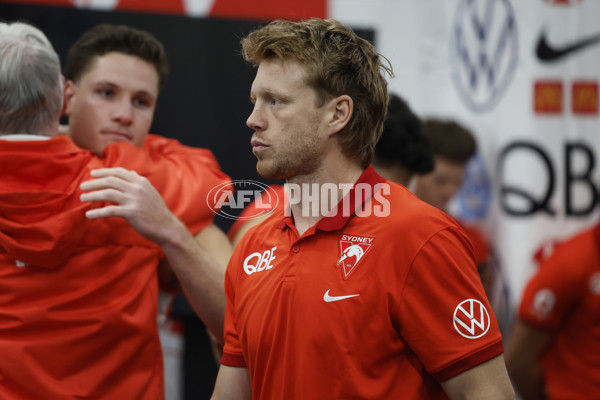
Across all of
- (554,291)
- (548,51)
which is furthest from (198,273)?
Result: (548,51)

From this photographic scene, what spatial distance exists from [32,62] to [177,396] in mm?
1689

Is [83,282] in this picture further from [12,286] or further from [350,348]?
[350,348]

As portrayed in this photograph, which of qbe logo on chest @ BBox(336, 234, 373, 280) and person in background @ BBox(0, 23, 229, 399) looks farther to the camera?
person in background @ BBox(0, 23, 229, 399)

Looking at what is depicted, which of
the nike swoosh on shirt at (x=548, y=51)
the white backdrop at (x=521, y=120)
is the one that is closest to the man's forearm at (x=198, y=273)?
the white backdrop at (x=521, y=120)

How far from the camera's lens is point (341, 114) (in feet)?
4.77

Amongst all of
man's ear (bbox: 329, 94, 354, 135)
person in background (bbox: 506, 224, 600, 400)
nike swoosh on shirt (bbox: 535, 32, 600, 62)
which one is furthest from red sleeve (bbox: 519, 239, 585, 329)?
man's ear (bbox: 329, 94, 354, 135)

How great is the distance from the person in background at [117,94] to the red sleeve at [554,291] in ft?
5.20

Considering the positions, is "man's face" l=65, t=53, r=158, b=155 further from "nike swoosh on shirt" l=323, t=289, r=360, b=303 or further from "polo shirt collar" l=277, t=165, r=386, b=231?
"nike swoosh on shirt" l=323, t=289, r=360, b=303

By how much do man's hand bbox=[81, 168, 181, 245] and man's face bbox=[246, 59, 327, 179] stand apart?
0.34m

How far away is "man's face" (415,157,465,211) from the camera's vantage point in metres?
3.39

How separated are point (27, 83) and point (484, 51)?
2.66 metres

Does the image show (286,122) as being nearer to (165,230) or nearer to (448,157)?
(165,230)

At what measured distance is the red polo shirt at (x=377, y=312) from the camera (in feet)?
4.31

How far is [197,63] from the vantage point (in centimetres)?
298
